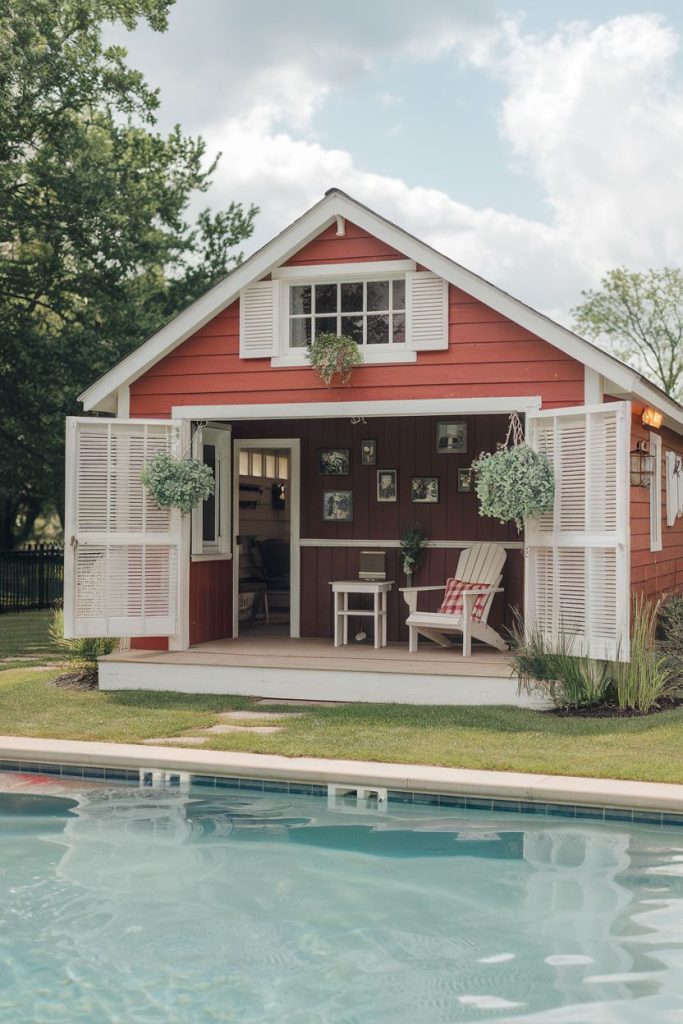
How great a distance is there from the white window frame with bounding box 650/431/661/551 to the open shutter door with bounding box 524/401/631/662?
2.09 m

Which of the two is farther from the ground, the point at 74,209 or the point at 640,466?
the point at 74,209

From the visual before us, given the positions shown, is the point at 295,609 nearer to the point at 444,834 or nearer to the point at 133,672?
the point at 133,672

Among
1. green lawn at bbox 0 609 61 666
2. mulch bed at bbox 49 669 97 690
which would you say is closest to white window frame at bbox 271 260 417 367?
mulch bed at bbox 49 669 97 690

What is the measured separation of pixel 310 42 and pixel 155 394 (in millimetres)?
4739

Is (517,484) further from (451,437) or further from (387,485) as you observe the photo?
(387,485)

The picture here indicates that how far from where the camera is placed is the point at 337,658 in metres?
11.0

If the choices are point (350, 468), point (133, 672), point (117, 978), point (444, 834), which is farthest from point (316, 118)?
point (117, 978)

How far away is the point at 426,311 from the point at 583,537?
2.56 m

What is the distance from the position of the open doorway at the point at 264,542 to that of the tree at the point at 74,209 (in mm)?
5621

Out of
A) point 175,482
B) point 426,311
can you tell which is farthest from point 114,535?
point 426,311

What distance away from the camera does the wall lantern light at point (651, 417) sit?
11.2 m

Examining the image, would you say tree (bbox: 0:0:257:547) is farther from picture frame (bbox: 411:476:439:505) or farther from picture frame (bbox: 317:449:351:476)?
picture frame (bbox: 411:476:439:505)

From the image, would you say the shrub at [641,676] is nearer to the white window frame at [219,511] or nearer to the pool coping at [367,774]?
the pool coping at [367,774]

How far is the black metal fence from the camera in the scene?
2089cm
